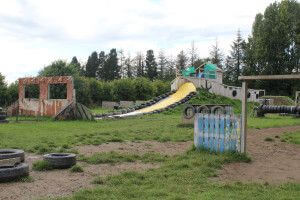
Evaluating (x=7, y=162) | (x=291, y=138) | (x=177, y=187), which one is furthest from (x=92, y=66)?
(x=177, y=187)

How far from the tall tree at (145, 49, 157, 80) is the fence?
81.0 metres

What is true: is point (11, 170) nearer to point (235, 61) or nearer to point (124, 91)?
point (124, 91)

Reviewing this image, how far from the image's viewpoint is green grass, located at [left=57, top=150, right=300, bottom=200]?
262 inches

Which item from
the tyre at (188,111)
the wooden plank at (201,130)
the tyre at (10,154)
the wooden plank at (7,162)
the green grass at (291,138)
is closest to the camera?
the wooden plank at (7,162)

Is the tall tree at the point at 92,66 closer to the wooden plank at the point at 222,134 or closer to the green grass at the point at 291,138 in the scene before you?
the green grass at the point at 291,138

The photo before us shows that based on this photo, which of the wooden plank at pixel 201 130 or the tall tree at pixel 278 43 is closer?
the wooden plank at pixel 201 130

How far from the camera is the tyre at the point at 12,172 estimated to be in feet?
25.0

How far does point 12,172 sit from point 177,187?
10.0 ft

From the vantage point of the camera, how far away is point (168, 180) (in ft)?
25.7

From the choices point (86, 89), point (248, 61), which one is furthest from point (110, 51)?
point (86, 89)

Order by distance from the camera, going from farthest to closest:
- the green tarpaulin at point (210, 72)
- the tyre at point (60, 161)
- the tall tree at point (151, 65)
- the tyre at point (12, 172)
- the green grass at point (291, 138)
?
the tall tree at point (151, 65), the green tarpaulin at point (210, 72), the green grass at point (291, 138), the tyre at point (60, 161), the tyre at point (12, 172)

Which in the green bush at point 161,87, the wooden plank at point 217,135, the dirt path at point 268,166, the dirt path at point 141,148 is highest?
the green bush at point 161,87

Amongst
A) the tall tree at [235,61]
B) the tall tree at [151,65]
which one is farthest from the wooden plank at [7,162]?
the tall tree at [151,65]

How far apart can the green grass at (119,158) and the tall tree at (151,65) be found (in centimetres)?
8178
